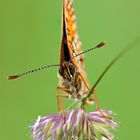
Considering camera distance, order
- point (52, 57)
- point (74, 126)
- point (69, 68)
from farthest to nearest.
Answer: point (52, 57)
point (69, 68)
point (74, 126)

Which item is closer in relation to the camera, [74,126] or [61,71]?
[74,126]

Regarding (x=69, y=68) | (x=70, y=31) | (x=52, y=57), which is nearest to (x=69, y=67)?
(x=69, y=68)

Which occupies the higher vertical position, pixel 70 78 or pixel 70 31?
pixel 70 31

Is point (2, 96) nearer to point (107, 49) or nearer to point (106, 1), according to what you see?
point (107, 49)

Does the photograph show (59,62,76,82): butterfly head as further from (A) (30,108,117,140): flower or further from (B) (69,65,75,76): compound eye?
(A) (30,108,117,140): flower

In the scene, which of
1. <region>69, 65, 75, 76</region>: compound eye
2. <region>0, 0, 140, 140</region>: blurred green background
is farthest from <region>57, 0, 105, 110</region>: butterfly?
<region>0, 0, 140, 140</region>: blurred green background

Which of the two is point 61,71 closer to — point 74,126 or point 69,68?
point 69,68
